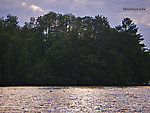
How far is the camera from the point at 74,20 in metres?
84.8

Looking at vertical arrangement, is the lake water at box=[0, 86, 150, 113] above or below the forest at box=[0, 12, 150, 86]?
below

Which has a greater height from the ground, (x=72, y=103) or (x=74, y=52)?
(x=74, y=52)

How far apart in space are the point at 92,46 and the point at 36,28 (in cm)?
2286

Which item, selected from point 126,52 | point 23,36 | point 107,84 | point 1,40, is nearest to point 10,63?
point 1,40

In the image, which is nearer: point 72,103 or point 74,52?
point 72,103

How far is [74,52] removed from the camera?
3024 inches

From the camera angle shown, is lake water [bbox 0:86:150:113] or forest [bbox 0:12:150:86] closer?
lake water [bbox 0:86:150:113]

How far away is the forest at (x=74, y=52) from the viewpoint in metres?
73.4

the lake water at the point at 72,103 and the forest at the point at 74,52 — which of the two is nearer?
the lake water at the point at 72,103

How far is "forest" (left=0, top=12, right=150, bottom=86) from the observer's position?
73.4 m

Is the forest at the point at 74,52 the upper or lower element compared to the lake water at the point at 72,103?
upper

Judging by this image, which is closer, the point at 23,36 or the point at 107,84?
the point at 107,84

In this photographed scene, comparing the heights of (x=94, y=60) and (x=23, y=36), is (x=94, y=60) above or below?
below

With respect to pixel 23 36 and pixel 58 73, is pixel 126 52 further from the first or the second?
pixel 23 36
